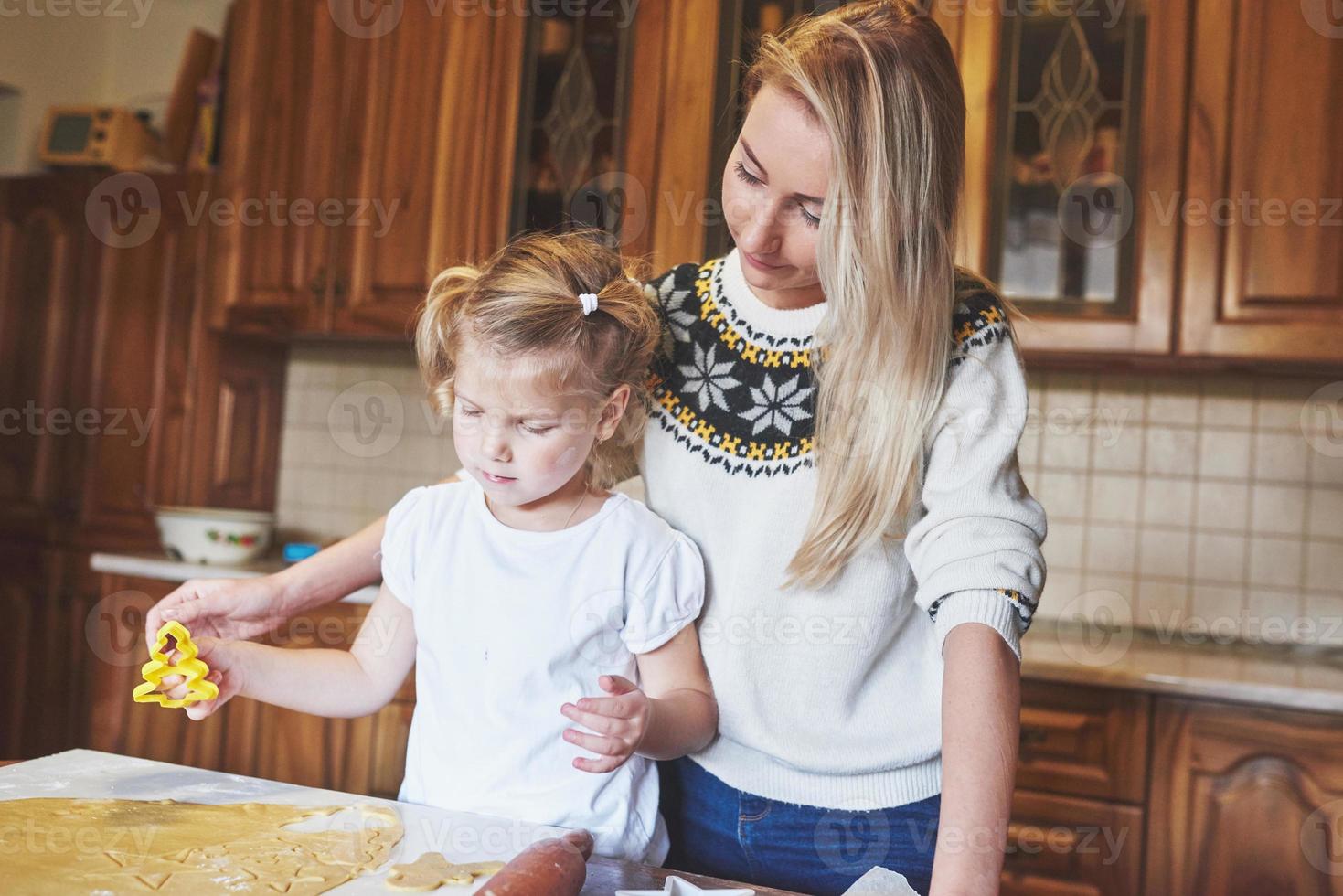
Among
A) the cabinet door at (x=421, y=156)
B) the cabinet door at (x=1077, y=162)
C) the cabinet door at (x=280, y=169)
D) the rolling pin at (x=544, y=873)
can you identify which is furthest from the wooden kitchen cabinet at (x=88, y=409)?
the rolling pin at (x=544, y=873)

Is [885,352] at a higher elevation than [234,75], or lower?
lower

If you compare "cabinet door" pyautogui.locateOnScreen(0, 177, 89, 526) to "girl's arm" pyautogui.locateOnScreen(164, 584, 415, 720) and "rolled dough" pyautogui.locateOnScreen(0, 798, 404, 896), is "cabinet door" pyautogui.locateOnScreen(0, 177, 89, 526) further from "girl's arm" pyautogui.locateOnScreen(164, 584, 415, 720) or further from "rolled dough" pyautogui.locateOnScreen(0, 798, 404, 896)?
"rolled dough" pyautogui.locateOnScreen(0, 798, 404, 896)

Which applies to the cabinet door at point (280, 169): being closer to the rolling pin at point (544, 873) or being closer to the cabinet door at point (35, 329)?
the cabinet door at point (35, 329)

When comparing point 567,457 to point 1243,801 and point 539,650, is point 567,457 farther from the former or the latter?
point 1243,801

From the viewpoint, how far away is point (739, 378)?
1105 millimetres

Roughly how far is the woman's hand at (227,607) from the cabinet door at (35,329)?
2.13m

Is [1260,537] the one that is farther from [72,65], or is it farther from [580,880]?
[72,65]

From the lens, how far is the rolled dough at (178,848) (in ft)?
2.48

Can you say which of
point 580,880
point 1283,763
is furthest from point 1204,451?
point 580,880

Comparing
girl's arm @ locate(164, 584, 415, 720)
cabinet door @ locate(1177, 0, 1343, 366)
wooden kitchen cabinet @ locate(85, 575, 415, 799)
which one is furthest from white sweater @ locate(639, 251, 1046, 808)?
wooden kitchen cabinet @ locate(85, 575, 415, 799)

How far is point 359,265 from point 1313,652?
2155 mm

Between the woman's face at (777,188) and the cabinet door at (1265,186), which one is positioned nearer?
the woman's face at (777,188)

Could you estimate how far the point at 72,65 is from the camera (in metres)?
3.21

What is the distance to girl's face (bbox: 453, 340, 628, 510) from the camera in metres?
1.00
